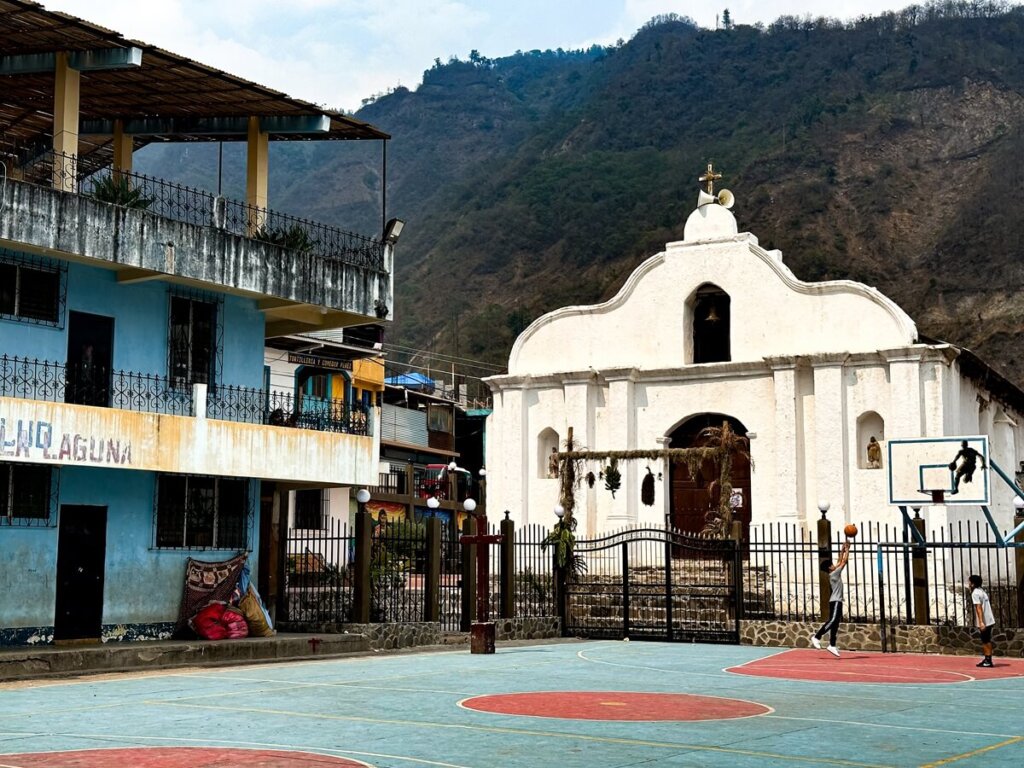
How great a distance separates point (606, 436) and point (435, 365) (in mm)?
45828

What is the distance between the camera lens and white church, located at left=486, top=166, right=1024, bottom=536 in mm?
32312

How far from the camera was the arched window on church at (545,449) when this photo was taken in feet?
121

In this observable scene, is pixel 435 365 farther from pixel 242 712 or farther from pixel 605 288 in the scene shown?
pixel 242 712

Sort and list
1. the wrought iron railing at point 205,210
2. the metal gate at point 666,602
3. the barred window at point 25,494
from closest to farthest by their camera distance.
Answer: the barred window at point 25,494
the wrought iron railing at point 205,210
the metal gate at point 666,602

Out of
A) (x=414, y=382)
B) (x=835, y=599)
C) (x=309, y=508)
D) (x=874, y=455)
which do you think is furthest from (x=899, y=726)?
(x=414, y=382)

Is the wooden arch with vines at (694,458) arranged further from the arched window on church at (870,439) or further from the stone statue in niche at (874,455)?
the stone statue in niche at (874,455)

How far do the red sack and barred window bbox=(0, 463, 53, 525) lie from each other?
3.19 metres

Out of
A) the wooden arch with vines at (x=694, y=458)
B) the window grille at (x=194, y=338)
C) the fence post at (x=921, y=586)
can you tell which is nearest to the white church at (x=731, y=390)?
the wooden arch with vines at (x=694, y=458)

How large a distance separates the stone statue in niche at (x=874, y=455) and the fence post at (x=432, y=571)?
A: 13.1 m

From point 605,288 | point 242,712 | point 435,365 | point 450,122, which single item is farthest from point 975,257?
point 242,712

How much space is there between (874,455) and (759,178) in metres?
57.3

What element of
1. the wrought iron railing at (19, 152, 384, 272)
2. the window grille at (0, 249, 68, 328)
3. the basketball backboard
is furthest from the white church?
the window grille at (0, 249, 68, 328)

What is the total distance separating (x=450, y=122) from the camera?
128250mm

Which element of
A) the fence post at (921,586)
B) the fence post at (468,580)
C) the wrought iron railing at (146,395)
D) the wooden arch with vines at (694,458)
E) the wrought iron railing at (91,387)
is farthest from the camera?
the wooden arch with vines at (694,458)
